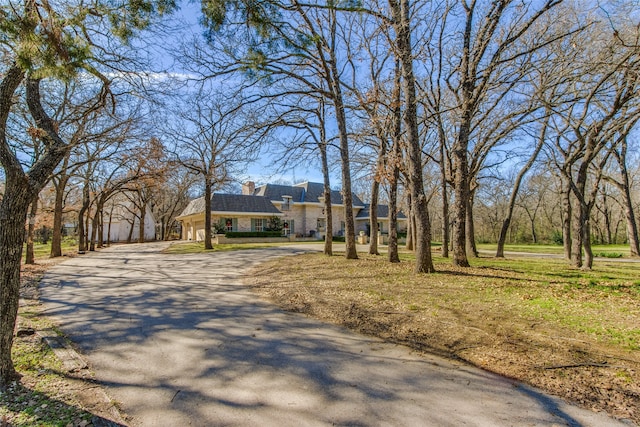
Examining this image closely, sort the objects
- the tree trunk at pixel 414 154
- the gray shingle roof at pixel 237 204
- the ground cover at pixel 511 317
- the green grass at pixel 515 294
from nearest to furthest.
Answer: the ground cover at pixel 511 317 < the green grass at pixel 515 294 < the tree trunk at pixel 414 154 < the gray shingle roof at pixel 237 204

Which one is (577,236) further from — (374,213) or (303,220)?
(303,220)

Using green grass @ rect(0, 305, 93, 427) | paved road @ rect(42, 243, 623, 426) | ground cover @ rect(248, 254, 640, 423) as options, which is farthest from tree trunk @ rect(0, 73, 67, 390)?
ground cover @ rect(248, 254, 640, 423)

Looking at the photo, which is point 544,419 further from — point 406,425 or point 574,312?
point 574,312

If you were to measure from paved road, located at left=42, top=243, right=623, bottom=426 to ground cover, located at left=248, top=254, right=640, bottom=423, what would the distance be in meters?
0.36

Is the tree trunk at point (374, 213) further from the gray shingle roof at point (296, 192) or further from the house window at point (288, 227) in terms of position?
the gray shingle roof at point (296, 192)

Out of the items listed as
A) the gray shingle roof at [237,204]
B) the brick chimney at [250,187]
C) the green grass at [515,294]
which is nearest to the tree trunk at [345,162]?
the green grass at [515,294]

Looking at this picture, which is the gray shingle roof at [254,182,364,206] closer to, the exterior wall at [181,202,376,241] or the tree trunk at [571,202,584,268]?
the exterior wall at [181,202,376,241]

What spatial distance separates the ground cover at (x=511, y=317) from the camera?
321 centimetres

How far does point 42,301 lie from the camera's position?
6855mm

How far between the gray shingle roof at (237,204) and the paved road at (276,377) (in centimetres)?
2272

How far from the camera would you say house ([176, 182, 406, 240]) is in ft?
94.1

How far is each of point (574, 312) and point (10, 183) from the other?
25.4 ft

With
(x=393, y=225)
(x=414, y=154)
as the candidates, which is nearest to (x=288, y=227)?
(x=393, y=225)

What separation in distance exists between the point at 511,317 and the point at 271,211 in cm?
2707
